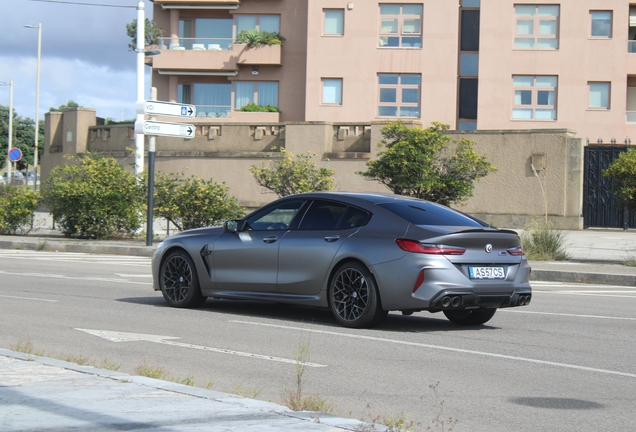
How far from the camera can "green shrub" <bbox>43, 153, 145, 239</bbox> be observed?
25.0 meters

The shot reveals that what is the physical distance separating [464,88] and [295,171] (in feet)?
75.3

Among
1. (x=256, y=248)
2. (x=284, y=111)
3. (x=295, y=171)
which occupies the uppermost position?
(x=284, y=111)

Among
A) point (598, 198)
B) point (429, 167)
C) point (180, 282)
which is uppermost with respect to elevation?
point (429, 167)

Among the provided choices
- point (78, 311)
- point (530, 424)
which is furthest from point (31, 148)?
point (530, 424)

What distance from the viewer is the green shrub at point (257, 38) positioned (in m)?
47.1

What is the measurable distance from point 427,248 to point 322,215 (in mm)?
1548

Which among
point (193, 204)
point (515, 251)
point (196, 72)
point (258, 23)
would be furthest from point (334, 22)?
point (515, 251)

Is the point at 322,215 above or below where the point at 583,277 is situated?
above

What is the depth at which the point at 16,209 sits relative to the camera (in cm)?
2662

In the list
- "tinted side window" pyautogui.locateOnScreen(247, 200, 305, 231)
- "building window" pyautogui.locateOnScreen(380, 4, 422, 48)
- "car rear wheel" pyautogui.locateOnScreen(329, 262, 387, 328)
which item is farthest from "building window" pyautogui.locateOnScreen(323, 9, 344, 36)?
"car rear wheel" pyautogui.locateOnScreen(329, 262, 387, 328)

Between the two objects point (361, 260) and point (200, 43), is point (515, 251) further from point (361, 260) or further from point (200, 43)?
point (200, 43)

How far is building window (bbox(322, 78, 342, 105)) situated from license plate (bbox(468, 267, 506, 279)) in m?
35.8

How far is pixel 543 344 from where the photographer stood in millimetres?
9297

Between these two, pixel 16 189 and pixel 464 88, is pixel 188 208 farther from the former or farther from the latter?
pixel 464 88
